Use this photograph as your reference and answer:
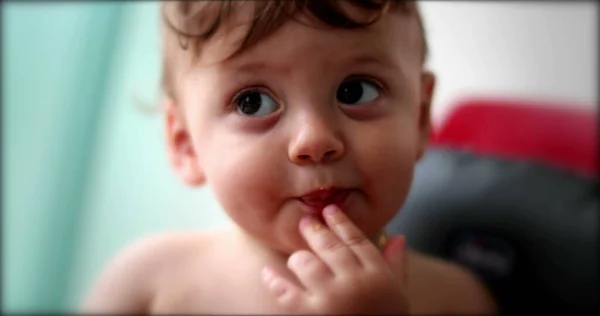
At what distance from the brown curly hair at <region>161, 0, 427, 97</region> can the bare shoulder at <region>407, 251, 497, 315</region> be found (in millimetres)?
210

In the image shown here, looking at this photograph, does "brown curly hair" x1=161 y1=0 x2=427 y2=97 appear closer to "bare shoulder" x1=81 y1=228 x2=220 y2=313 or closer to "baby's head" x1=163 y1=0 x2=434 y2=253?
"baby's head" x1=163 y1=0 x2=434 y2=253

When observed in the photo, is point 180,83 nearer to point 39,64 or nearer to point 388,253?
point 388,253

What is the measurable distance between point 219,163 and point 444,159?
1.24 ft

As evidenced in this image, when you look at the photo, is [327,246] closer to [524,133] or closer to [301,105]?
[301,105]

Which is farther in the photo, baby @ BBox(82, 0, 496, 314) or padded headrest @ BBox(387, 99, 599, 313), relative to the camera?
padded headrest @ BBox(387, 99, 599, 313)

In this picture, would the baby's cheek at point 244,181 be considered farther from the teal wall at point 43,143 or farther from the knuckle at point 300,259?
the teal wall at point 43,143

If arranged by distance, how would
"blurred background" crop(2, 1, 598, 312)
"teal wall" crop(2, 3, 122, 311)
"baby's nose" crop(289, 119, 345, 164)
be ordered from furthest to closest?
"teal wall" crop(2, 3, 122, 311)
"blurred background" crop(2, 1, 598, 312)
"baby's nose" crop(289, 119, 345, 164)

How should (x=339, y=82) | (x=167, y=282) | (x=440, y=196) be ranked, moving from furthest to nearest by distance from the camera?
(x=440, y=196), (x=167, y=282), (x=339, y=82)

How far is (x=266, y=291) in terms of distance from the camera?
47 cm

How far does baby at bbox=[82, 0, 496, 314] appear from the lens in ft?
1.29

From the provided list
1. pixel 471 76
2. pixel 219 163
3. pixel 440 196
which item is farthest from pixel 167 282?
pixel 471 76

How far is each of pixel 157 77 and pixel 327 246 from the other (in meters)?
0.22

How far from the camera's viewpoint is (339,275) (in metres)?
0.39

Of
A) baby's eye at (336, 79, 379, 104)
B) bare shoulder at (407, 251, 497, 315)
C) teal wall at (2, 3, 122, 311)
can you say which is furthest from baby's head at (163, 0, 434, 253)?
teal wall at (2, 3, 122, 311)
